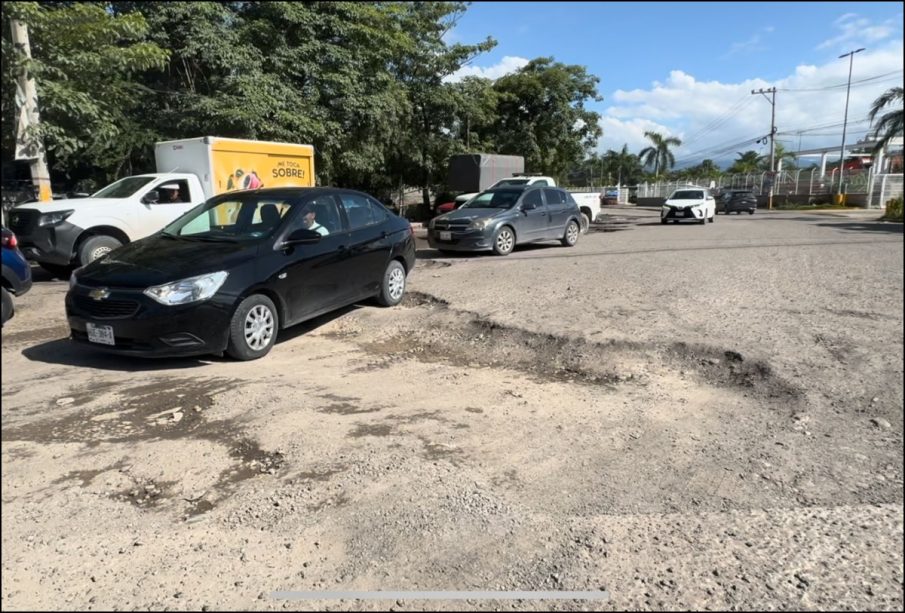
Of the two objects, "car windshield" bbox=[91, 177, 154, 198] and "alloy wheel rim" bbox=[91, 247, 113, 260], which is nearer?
"alloy wheel rim" bbox=[91, 247, 113, 260]

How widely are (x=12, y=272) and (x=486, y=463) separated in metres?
6.27

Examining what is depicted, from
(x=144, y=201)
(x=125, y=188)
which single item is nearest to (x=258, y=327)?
(x=144, y=201)

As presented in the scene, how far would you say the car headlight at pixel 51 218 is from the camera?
954 cm

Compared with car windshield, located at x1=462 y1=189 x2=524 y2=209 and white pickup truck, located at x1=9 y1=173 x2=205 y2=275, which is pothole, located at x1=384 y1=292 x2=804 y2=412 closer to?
white pickup truck, located at x1=9 y1=173 x2=205 y2=275

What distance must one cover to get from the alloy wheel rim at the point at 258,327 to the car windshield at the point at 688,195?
21.7m

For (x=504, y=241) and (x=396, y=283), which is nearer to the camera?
(x=396, y=283)

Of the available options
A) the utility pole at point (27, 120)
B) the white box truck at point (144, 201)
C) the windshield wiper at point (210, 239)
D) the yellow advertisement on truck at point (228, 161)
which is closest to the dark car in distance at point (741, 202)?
the yellow advertisement on truck at point (228, 161)

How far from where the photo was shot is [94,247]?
994cm

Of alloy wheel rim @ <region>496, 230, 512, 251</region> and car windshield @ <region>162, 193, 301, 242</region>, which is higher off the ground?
car windshield @ <region>162, 193, 301, 242</region>

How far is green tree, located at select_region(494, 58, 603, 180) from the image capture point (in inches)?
1218

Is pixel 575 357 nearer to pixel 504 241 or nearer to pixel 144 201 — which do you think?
pixel 504 241

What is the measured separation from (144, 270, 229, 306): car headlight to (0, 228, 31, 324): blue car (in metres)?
2.83

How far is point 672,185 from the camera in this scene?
57.4 metres

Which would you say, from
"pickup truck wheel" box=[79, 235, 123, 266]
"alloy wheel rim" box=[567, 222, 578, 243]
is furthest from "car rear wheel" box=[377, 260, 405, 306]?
"alloy wheel rim" box=[567, 222, 578, 243]
